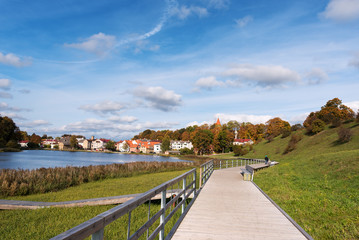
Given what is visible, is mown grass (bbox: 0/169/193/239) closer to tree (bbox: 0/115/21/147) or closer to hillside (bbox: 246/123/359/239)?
hillside (bbox: 246/123/359/239)

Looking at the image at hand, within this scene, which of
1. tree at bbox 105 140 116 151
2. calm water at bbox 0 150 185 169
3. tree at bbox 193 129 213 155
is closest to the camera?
calm water at bbox 0 150 185 169

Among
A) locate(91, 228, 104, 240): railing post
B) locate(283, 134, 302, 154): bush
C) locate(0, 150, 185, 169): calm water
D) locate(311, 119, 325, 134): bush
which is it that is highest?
locate(311, 119, 325, 134): bush

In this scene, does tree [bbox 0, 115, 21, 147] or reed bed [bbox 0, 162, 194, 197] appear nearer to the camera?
reed bed [bbox 0, 162, 194, 197]

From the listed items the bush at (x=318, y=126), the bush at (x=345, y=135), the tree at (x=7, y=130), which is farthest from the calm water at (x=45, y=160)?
the bush at (x=345, y=135)

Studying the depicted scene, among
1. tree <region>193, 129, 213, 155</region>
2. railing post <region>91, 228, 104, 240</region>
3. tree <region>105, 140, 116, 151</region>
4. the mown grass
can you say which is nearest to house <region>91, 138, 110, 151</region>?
tree <region>105, 140, 116, 151</region>

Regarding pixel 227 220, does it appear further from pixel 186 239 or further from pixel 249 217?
pixel 186 239

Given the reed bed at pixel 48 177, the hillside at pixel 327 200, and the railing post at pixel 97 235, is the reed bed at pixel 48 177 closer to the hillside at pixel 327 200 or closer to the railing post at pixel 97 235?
the hillside at pixel 327 200

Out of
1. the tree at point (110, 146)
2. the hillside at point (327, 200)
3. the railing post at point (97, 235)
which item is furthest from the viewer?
the tree at point (110, 146)

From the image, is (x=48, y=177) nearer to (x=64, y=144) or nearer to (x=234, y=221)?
(x=234, y=221)

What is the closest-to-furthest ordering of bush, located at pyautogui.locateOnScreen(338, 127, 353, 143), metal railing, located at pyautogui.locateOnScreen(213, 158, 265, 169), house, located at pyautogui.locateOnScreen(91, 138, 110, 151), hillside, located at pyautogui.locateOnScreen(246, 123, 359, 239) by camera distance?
1. hillside, located at pyautogui.locateOnScreen(246, 123, 359, 239)
2. metal railing, located at pyautogui.locateOnScreen(213, 158, 265, 169)
3. bush, located at pyautogui.locateOnScreen(338, 127, 353, 143)
4. house, located at pyautogui.locateOnScreen(91, 138, 110, 151)

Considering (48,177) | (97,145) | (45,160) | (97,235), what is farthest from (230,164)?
(97,145)

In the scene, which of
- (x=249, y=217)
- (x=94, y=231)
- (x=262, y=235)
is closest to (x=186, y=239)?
(x=262, y=235)

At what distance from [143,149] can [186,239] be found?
130m

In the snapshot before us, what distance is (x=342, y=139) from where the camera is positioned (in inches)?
1553
